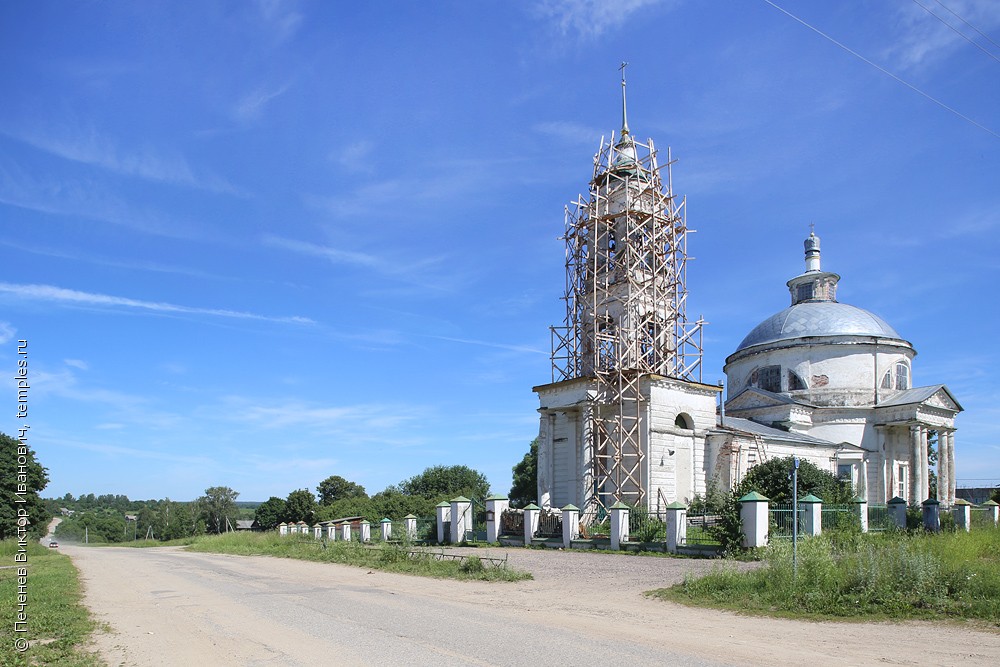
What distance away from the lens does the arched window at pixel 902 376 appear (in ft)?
136

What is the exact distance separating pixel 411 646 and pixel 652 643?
106 inches

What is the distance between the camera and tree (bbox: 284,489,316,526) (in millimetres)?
73750

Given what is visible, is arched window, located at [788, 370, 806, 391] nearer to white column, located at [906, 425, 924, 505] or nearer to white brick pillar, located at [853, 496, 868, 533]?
white column, located at [906, 425, 924, 505]

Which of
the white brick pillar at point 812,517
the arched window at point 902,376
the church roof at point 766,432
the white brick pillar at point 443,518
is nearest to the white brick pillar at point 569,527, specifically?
the white brick pillar at point 443,518

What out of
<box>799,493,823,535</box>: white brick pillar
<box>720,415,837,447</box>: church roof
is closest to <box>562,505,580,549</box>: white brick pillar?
<box>799,493,823,535</box>: white brick pillar

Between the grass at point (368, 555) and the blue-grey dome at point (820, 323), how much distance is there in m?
26.9

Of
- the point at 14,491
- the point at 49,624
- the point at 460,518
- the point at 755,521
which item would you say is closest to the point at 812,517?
the point at 755,521

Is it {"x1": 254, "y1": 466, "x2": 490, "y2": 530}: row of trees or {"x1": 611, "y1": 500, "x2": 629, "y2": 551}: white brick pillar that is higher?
{"x1": 611, "y1": 500, "x2": 629, "y2": 551}: white brick pillar

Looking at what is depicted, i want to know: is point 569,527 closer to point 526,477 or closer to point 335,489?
point 526,477

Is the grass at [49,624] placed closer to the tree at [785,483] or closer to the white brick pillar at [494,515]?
the white brick pillar at [494,515]

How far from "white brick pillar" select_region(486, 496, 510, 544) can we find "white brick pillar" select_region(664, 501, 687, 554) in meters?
8.14

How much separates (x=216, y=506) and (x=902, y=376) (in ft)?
253

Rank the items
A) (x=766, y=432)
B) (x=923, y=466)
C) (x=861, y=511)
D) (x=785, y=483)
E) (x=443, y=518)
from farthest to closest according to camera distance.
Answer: (x=923, y=466)
(x=766, y=432)
(x=443, y=518)
(x=785, y=483)
(x=861, y=511)

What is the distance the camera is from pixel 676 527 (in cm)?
2106
